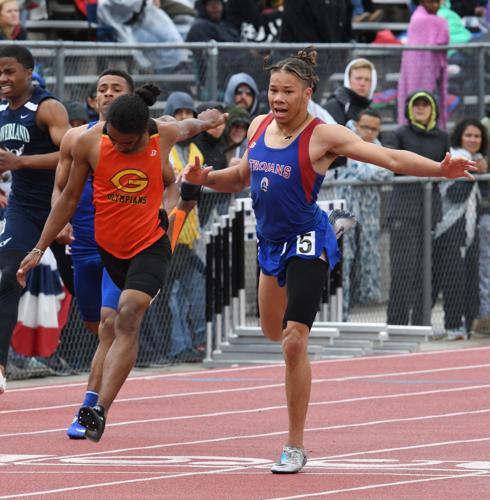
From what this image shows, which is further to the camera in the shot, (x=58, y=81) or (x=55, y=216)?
(x=58, y=81)

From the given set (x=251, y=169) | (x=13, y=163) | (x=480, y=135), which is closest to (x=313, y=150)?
(x=251, y=169)

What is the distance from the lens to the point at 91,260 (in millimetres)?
11133

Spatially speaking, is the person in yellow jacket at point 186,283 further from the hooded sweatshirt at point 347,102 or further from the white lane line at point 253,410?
Result: the white lane line at point 253,410

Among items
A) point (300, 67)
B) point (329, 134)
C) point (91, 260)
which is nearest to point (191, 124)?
point (91, 260)

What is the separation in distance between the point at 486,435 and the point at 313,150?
7.65ft

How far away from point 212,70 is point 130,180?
6.38 m

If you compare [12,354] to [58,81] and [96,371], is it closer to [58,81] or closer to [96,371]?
[58,81]

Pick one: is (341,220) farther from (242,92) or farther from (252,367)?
(242,92)

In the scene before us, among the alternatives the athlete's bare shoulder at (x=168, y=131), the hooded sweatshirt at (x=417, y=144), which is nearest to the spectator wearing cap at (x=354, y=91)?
the hooded sweatshirt at (x=417, y=144)

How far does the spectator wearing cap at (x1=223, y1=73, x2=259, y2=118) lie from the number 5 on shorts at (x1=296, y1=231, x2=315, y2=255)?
22.3 ft

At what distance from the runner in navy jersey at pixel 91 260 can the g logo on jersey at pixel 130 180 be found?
0.36 meters

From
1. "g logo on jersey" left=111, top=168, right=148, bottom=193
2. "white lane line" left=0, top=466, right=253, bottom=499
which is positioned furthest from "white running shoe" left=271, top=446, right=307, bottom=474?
"g logo on jersey" left=111, top=168, right=148, bottom=193

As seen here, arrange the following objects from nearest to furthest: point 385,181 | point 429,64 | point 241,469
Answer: point 241,469 < point 385,181 < point 429,64

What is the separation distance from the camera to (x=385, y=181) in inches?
636
